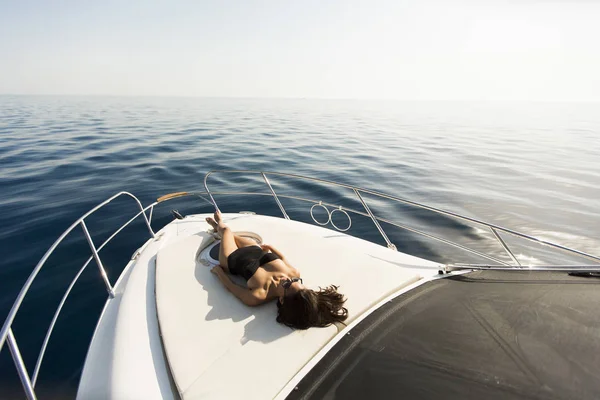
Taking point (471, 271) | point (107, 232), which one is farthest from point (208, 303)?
point (107, 232)

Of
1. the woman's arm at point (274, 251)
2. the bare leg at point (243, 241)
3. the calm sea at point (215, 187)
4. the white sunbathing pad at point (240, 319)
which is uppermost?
the woman's arm at point (274, 251)

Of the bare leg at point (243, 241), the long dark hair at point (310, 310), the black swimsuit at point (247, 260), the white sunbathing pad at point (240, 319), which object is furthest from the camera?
the bare leg at point (243, 241)

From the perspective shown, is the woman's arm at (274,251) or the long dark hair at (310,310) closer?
the long dark hair at (310,310)

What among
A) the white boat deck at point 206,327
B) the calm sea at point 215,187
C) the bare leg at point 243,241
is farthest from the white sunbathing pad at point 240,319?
the calm sea at point 215,187

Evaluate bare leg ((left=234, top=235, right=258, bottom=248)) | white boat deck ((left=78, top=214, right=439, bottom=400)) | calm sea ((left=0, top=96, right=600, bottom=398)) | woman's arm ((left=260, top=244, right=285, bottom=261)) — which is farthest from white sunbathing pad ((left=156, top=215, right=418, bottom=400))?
calm sea ((left=0, top=96, right=600, bottom=398))

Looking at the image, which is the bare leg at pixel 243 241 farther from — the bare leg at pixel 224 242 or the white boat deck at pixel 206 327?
the white boat deck at pixel 206 327

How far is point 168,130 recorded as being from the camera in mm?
17562

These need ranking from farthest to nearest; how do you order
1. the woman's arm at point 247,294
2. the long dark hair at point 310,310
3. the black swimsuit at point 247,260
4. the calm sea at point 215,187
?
the calm sea at point 215,187 < the black swimsuit at point 247,260 < the woman's arm at point 247,294 < the long dark hair at point 310,310

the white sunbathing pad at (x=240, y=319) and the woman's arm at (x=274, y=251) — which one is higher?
the woman's arm at (x=274, y=251)

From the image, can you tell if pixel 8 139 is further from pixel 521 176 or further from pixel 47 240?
pixel 521 176

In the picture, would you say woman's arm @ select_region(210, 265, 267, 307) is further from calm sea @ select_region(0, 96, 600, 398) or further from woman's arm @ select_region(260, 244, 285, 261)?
calm sea @ select_region(0, 96, 600, 398)

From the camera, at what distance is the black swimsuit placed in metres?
2.85

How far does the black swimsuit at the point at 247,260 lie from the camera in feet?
9.35

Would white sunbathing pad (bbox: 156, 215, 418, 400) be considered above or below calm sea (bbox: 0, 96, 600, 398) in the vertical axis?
above
